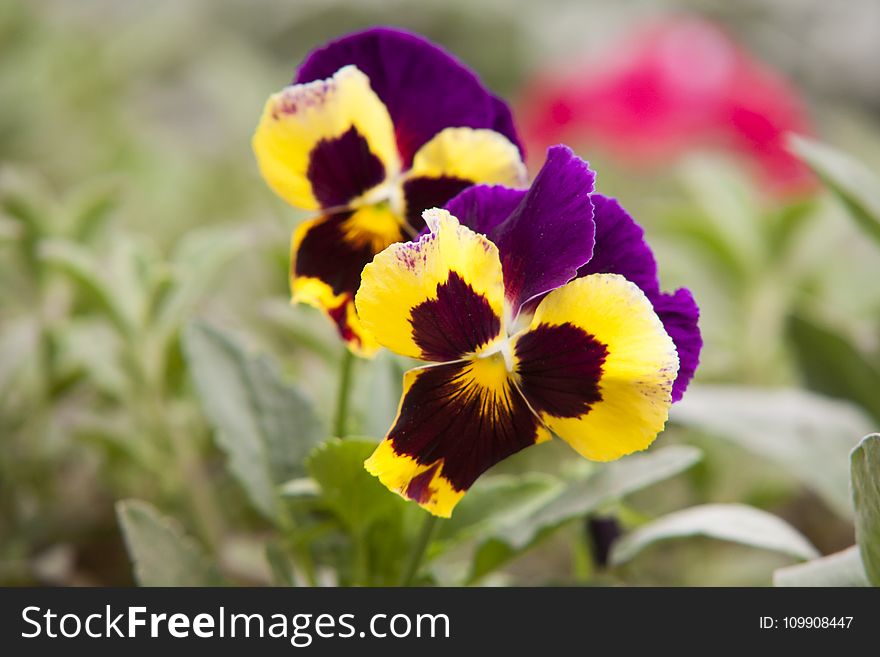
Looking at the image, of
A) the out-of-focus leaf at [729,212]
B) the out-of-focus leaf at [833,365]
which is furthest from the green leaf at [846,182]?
the out-of-focus leaf at [729,212]

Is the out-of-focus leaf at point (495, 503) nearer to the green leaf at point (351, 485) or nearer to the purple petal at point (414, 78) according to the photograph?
the green leaf at point (351, 485)

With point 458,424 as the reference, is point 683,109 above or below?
above

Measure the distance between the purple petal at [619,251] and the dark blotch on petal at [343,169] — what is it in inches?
4.4

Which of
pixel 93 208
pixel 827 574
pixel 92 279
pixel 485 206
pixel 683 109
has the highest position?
pixel 683 109

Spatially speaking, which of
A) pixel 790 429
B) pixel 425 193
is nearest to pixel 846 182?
pixel 790 429

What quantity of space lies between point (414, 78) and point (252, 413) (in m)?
0.19

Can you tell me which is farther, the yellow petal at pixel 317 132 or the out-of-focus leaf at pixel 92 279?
the out-of-focus leaf at pixel 92 279

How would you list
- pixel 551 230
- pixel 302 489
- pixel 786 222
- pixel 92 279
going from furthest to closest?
pixel 786 222
pixel 92 279
pixel 302 489
pixel 551 230

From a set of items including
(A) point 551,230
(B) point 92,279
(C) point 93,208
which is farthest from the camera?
(C) point 93,208

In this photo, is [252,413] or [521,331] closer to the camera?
[521,331]

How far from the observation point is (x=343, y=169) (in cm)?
45

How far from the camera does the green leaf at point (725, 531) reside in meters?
0.50

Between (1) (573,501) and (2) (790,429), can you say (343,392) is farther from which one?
(2) (790,429)

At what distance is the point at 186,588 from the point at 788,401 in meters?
0.38
